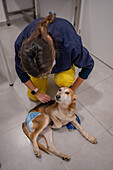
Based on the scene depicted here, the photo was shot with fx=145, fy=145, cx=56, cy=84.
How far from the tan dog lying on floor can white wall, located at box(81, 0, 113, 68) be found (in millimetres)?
1138

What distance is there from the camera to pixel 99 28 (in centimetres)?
190

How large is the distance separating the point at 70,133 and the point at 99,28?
1.40 m

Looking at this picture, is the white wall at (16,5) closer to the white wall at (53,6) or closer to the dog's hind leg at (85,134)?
the white wall at (53,6)

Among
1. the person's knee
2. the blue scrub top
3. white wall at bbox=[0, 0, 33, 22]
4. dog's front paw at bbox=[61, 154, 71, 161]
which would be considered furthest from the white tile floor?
white wall at bbox=[0, 0, 33, 22]

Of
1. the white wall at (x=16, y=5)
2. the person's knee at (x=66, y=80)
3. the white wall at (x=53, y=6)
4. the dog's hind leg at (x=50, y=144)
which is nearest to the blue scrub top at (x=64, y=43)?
the person's knee at (x=66, y=80)

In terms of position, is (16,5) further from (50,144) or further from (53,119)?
(50,144)

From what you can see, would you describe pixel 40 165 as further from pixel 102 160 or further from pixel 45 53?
pixel 45 53

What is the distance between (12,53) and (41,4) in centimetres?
130

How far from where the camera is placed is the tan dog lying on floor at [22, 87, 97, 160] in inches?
41.7

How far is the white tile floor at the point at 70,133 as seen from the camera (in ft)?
3.61

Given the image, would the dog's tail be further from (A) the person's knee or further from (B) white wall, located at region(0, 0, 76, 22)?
(B) white wall, located at region(0, 0, 76, 22)

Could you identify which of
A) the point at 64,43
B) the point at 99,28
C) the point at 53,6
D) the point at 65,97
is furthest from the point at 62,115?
the point at 53,6

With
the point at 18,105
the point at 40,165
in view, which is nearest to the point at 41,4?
the point at 18,105

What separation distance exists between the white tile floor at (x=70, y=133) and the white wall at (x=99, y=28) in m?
0.35
